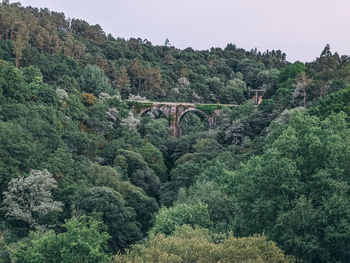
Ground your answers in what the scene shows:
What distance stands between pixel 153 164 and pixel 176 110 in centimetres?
1440

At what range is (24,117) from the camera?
3089 cm

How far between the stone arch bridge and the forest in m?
1.03

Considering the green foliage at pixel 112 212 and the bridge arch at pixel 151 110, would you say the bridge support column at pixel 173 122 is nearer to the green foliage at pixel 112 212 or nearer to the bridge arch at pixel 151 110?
the bridge arch at pixel 151 110

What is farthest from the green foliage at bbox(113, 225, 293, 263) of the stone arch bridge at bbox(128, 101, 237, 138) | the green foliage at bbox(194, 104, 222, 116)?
the green foliage at bbox(194, 104, 222, 116)

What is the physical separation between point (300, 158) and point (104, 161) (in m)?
21.2

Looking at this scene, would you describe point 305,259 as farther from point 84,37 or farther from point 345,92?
point 84,37

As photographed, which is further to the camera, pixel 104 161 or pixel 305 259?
pixel 104 161

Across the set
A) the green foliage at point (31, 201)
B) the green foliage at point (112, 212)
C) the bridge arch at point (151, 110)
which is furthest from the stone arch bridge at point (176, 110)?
the green foliage at point (31, 201)

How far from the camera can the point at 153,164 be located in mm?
38875

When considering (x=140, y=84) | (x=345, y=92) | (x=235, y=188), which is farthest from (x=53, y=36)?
(x=235, y=188)

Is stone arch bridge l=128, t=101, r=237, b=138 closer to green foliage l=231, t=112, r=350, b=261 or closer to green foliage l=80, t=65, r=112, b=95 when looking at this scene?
green foliage l=80, t=65, r=112, b=95

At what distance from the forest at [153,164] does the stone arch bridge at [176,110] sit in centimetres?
103

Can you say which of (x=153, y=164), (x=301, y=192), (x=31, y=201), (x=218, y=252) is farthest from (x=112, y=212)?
(x=153, y=164)

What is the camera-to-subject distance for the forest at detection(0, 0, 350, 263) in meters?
15.6
